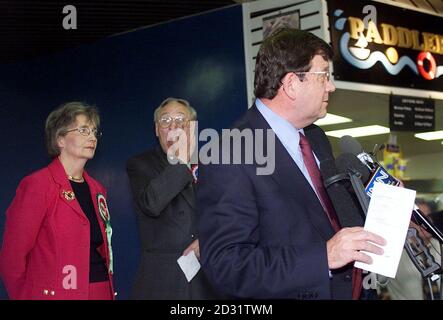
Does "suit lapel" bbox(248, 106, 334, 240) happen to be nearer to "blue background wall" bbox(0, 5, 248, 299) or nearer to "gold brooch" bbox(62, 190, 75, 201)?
"gold brooch" bbox(62, 190, 75, 201)

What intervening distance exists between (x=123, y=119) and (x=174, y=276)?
323 cm

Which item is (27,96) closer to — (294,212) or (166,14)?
(166,14)

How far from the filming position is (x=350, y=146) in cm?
202

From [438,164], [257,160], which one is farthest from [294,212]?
[438,164]

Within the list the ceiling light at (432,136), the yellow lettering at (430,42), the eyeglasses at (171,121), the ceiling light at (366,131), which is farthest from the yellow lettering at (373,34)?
the eyeglasses at (171,121)

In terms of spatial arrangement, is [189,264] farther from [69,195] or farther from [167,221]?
[69,195]

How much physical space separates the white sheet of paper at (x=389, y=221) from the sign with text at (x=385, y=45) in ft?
11.0

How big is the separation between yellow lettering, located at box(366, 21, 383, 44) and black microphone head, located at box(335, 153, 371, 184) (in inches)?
138

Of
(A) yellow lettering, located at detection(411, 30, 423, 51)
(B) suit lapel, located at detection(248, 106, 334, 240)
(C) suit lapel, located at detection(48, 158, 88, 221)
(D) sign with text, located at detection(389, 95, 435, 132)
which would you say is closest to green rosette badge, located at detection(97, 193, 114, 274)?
(C) suit lapel, located at detection(48, 158, 88, 221)

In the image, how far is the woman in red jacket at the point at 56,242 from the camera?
8.57 ft

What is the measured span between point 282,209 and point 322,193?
24cm

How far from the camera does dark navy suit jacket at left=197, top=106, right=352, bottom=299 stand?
1.65 meters

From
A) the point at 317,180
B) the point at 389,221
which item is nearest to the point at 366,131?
the point at 317,180
